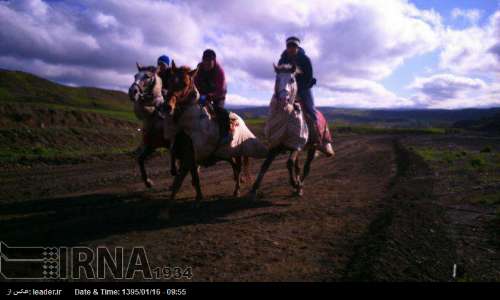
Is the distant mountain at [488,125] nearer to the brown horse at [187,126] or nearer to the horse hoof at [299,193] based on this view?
the horse hoof at [299,193]

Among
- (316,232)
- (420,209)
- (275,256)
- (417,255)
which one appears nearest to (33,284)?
(275,256)

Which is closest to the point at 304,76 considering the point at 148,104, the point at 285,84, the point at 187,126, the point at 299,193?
the point at 285,84

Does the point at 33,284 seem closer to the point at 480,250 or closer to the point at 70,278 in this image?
the point at 70,278

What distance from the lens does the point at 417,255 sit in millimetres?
5238

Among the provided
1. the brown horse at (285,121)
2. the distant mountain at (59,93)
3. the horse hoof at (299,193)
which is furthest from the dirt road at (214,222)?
the distant mountain at (59,93)

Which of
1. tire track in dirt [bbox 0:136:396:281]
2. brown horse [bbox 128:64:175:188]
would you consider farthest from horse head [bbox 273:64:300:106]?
brown horse [bbox 128:64:175:188]

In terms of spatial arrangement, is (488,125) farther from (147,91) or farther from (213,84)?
(147,91)

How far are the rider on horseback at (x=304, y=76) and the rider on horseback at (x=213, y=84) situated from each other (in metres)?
1.58

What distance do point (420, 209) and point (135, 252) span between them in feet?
19.1

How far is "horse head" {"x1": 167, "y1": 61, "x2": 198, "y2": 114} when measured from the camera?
286 inches

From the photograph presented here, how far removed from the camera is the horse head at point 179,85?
286 inches

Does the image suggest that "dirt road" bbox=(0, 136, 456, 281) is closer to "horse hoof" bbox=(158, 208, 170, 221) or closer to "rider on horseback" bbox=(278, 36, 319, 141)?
"horse hoof" bbox=(158, 208, 170, 221)

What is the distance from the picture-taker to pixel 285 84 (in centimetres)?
828

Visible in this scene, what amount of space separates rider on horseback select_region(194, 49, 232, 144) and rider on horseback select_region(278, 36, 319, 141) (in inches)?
62.2
